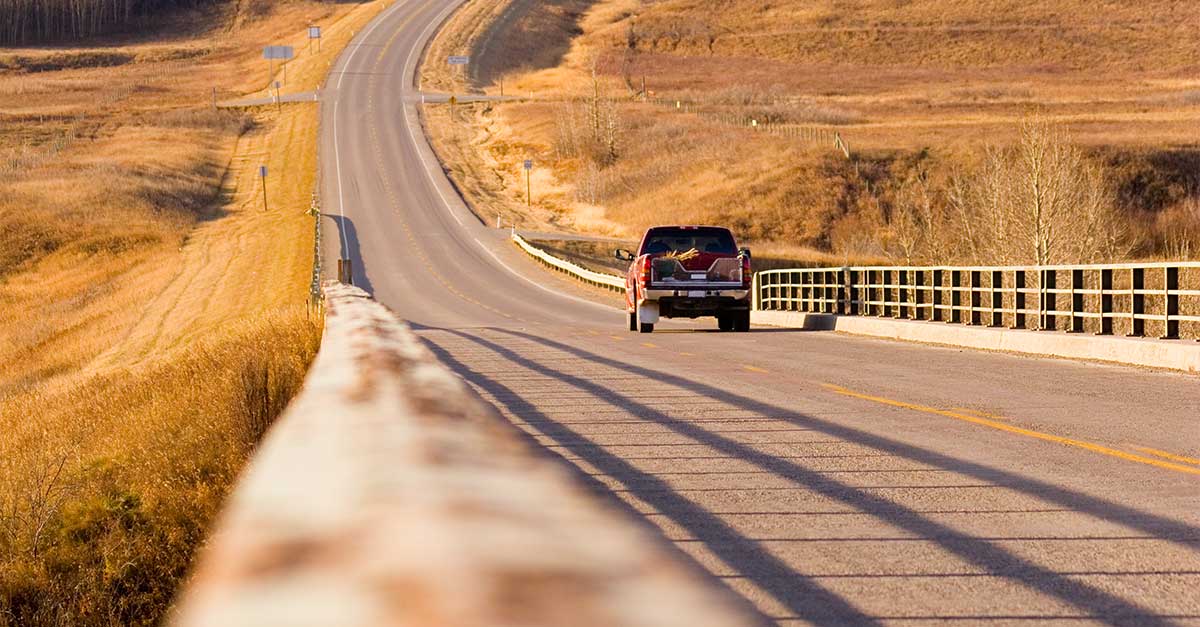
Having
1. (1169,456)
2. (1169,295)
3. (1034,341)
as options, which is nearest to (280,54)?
(1034,341)

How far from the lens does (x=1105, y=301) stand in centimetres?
2127

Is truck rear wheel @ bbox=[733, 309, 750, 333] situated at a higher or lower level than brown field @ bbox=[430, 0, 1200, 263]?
lower

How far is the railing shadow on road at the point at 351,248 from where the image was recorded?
63.8 m

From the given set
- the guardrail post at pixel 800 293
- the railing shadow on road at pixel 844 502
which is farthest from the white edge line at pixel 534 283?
the railing shadow on road at pixel 844 502

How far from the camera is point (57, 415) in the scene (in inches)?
1064

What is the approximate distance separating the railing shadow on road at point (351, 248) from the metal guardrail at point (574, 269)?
27.2 feet

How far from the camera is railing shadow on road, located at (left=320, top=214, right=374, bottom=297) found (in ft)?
209

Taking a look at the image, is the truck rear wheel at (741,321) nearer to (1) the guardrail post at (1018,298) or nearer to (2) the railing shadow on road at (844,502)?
(1) the guardrail post at (1018,298)

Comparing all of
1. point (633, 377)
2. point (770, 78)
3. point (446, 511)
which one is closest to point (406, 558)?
point (446, 511)

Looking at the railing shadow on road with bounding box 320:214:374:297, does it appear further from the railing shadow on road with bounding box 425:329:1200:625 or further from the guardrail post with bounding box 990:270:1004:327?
the railing shadow on road with bounding box 425:329:1200:625

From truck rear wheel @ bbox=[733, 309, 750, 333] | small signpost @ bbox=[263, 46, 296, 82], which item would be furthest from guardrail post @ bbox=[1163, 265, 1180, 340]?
small signpost @ bbox=[263, 46, 296, 82]

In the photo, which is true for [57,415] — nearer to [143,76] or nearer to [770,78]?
[770,78]

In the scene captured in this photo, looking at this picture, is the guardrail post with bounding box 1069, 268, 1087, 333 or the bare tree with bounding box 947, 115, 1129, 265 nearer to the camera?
the guardrail post with bounding box 1069, 268, 1087, 333

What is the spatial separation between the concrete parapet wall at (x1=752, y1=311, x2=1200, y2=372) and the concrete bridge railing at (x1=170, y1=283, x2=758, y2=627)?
17.2 m
